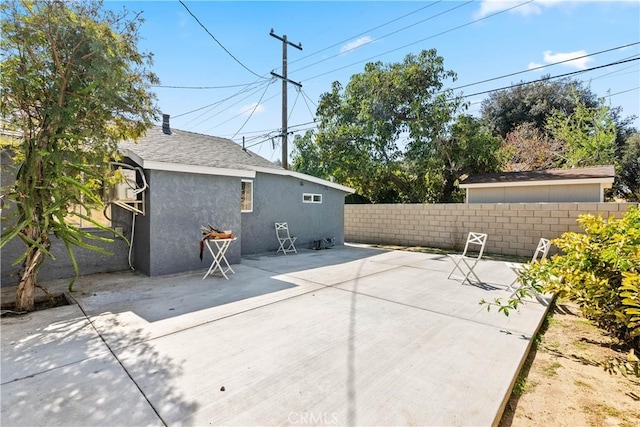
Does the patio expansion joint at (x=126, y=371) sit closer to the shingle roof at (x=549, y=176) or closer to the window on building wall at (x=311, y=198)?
the window on building wall at (x=311, y=198)

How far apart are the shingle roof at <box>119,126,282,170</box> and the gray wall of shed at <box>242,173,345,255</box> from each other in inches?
42.4

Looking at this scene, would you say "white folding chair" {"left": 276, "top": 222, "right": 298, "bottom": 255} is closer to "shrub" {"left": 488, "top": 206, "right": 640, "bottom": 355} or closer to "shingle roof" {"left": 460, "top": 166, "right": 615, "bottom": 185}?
"shrub" {"left": 488, "top": 206, "right": 640, "bottom": 355}

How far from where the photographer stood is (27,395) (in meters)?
2.11

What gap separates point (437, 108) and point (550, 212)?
607 cm

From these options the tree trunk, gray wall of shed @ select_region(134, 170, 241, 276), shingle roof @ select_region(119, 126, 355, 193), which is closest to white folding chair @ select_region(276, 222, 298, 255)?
shingle roof @ select_region(119, 126, 355, 193)

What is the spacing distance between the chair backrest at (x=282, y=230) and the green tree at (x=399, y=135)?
5.51 m

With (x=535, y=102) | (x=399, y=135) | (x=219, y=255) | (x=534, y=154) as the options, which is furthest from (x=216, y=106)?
(x=535, y=102)

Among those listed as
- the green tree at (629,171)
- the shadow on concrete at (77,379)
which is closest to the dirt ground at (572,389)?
the shadow on concrete at (77,379)

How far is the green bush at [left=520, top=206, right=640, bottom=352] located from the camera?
2.95m

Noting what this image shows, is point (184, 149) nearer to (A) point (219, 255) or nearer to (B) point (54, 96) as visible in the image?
(A) point (219, 255)

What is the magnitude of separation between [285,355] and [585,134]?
2294 cm

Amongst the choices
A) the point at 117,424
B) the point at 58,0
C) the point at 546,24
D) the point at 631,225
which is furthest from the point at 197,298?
the point at 546,24

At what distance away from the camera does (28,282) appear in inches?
154

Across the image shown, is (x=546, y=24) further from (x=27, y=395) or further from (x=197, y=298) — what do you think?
(x=27, y=395)
